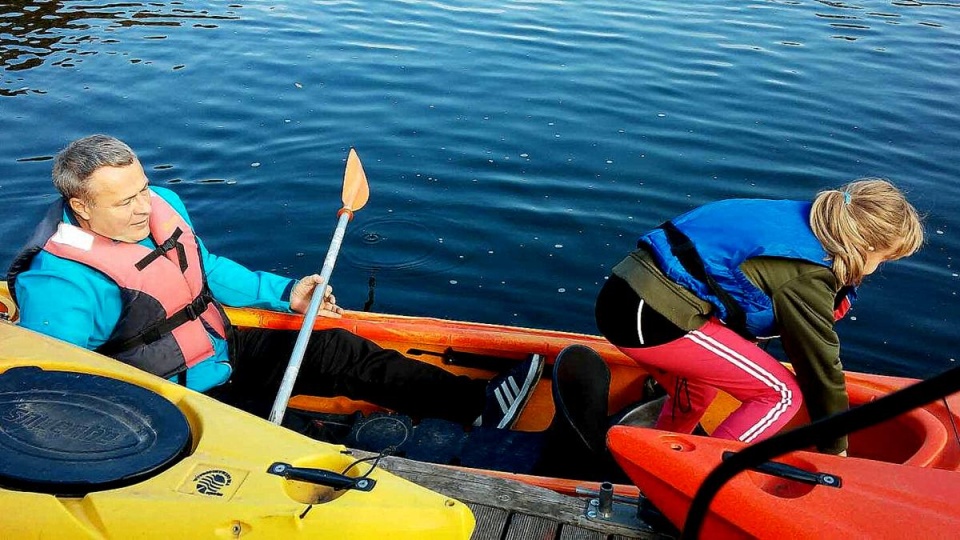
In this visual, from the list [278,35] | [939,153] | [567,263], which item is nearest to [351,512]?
[567,263]

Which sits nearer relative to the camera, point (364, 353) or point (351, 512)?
point (351, 512)

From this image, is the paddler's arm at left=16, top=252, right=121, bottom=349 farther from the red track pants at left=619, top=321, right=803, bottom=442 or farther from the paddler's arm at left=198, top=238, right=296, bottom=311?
the red track pants at left=619, top=321, right=803, bottom=442

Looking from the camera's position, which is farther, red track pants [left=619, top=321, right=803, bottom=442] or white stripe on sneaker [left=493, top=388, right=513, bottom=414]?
white stripe on sneaker [left=493, top=388, right=513, bottom=414]

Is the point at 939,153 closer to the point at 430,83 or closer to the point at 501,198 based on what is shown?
the point at 501,198

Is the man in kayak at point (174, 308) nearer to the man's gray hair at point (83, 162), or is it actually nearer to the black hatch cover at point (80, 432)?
the man's gray hair at point (83, 162)

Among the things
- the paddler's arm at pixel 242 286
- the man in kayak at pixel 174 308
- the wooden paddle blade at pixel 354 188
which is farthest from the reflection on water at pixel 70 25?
the man in kayak at pixel 174 308

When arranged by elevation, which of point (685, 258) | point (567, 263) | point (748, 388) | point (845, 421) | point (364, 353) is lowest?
point (567, 263)

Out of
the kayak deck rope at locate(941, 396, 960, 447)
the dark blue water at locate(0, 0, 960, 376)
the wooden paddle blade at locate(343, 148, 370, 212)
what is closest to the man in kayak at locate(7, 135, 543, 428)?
the wooden paddle blade at locate(343, 148, 370, 212)

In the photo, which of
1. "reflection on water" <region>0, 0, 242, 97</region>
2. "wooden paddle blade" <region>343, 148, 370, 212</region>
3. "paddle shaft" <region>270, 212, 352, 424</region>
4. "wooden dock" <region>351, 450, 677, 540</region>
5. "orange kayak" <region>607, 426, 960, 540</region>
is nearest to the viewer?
"orange kayak" <region>607, 426, 960, 540</region>

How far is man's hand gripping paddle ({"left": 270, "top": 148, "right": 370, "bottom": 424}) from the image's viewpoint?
2.68 metres

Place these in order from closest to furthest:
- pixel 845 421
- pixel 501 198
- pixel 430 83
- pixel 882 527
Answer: pixel 845 421, pixel 882 527, pixel 501 198, pixel 430 83

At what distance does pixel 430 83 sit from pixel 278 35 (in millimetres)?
2332

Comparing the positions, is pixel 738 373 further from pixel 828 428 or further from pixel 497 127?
pixel 497 127

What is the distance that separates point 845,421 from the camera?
99cm
